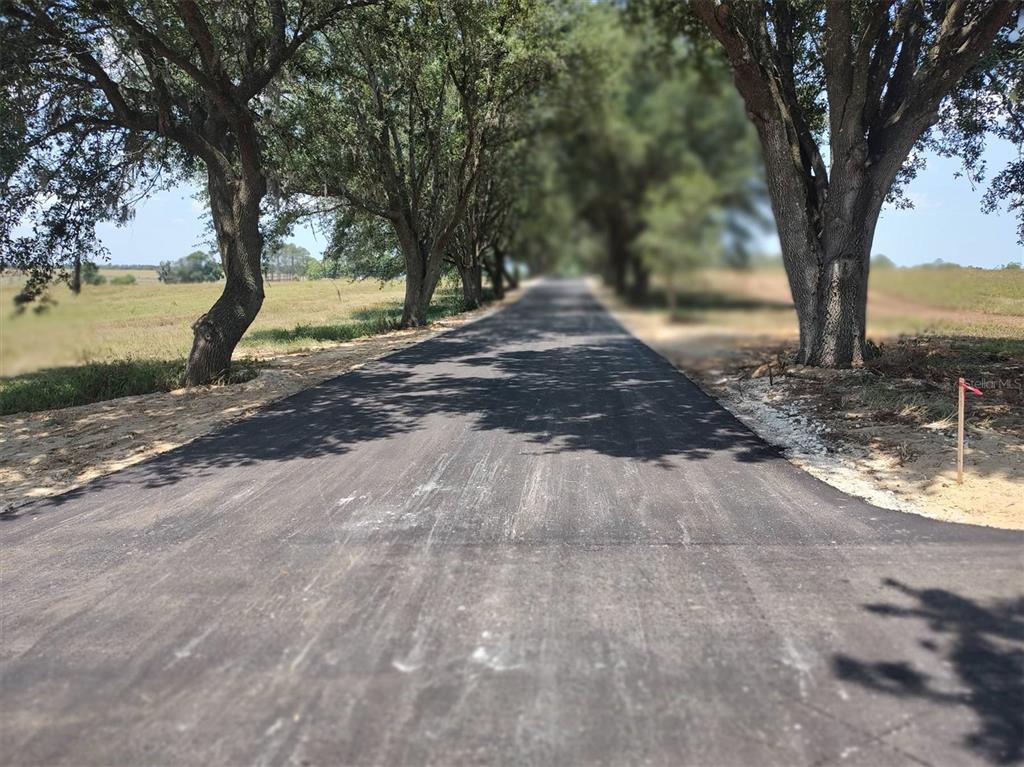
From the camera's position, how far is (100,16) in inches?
390

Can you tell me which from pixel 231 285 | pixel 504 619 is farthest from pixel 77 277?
pixel 504 619

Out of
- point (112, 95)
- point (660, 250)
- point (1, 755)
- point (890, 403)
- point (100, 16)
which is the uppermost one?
point (100, 16)

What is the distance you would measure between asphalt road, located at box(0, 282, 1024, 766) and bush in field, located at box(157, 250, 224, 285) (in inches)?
371

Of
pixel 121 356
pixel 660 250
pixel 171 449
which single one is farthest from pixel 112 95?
pixel 660 250

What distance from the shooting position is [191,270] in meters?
15.5

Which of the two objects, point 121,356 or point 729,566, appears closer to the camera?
point 729,566

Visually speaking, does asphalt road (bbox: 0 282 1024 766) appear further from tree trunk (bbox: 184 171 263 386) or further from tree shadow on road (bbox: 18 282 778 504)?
tree trunk (bbox: 184 171 263 386)

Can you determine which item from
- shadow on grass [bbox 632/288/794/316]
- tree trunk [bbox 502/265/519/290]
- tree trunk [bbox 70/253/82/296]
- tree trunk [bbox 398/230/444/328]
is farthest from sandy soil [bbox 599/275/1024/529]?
tree trunk [bbox 502/265/519/290]

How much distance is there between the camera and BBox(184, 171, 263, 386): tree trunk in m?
11.5

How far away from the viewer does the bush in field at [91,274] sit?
43.0ft

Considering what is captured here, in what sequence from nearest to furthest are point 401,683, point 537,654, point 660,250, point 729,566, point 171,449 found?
1. point 401,683
2. point 537,654
3. point 729,566
4. point 660,250
5. point 171,449

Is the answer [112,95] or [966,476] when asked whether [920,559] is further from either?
[112,95]

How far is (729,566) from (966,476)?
2.98m

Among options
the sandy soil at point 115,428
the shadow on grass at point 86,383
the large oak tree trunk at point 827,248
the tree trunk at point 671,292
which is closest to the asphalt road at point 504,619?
the sandy soil at point 115,428
